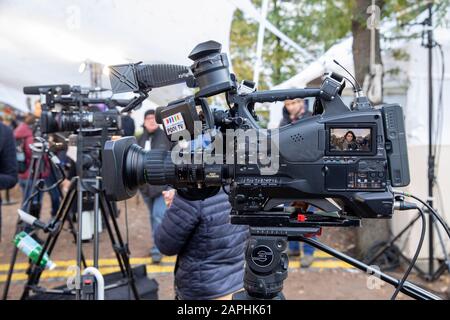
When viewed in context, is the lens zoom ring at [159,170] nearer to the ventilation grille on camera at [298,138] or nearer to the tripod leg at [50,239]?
the ventilation grille on camera at [298,138]

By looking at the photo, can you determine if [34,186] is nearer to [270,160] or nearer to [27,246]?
[27,246]

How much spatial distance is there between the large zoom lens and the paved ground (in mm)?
1898

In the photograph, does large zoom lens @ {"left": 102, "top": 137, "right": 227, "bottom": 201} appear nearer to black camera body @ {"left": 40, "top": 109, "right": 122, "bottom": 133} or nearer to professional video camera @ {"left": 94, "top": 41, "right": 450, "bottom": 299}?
professional video camera @ {"left": 94, "top": 41, "right": 450, "bottom": 299}

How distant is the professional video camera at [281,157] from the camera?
3.89 ft

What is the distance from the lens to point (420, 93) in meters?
3.98

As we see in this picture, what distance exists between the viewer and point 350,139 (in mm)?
1187

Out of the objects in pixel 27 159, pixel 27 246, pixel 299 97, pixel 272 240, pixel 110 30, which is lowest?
pixel 27 246

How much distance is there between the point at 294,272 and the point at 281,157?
299 centimetres

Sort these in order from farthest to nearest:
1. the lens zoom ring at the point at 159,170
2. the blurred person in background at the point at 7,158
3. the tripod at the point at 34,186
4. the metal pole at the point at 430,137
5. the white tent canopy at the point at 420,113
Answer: the white tent canopy at the point at 420,113 < the metal pole at the point at 430,137 < the blurred person in background at the point at 7,158 < the tripod at the point at 34,186 < the lens zoom ring at the point at 159,170

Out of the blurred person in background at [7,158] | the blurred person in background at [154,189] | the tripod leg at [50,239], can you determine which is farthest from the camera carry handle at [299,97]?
the blurred person in background at [154,189]

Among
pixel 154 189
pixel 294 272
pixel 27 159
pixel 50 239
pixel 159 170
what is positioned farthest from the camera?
pixel 27 159

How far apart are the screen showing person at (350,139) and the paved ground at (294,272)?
73.9 inches

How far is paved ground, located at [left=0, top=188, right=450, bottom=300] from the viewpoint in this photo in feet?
11.4

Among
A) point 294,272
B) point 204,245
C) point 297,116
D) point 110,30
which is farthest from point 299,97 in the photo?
point 294,272
